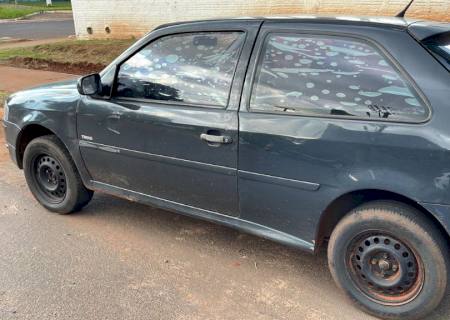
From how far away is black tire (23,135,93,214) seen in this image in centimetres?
425

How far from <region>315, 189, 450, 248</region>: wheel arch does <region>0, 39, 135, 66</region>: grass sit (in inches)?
358

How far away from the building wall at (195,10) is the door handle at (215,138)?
21.8ft

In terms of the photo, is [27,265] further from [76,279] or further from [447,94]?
[447,94]

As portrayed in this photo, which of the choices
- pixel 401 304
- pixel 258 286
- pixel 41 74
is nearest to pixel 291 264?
pixel 258 286

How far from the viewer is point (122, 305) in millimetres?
3119

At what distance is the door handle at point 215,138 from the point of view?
3.18 meters

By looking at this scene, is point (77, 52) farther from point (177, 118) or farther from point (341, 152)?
point (341, 152)

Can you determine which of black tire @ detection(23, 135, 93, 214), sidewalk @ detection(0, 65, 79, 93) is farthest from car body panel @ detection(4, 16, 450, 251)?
sidewalk @ detection(0, 65, 79, 93)

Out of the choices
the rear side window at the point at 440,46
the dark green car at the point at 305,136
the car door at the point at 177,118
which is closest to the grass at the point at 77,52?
the car door at the point at 177,118

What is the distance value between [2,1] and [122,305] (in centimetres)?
6619

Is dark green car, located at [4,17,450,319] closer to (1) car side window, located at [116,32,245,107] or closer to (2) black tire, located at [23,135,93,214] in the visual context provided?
(1) car side window, located at [116,32,245,107]

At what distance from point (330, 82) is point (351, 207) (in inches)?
30.4

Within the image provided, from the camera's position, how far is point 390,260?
9.50ft

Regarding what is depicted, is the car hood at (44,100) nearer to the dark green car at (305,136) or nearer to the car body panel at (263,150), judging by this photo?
the car body panel at (263,150)
